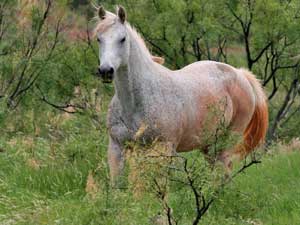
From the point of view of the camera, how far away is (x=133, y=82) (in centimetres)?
840

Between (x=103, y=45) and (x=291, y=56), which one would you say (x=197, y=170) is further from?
(x=291, y=56)

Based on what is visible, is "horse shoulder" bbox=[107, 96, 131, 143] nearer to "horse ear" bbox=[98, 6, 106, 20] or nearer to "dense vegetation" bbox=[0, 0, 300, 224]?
"dense vegetation" bbox=[0, 0, 300, 224]

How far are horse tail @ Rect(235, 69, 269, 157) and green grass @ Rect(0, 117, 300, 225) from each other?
0.97 ft

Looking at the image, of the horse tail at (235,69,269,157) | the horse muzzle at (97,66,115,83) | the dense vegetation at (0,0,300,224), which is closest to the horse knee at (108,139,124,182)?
the dense vegetation at (0,0,300,224)

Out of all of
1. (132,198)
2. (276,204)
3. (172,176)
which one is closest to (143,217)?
(132,198)

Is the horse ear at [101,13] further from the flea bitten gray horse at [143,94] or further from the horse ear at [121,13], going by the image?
the horse ear at [121,13]

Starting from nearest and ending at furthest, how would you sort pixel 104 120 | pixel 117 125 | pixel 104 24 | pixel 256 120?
pixel 104 24 → pixel 117 125 → pixel 104 120 → pixel 256 120

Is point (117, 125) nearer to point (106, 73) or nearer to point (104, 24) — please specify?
point (106, 73)

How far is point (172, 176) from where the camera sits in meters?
6.26

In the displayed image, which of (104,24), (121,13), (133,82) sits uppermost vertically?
(121,13)

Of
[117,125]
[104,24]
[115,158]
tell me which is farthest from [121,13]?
[115,158]

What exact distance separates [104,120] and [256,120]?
190cm

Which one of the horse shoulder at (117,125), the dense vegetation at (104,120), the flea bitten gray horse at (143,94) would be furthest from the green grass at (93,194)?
the flea bitten gray horse at (143,94)

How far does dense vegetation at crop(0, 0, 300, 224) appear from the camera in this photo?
648 centimetres
